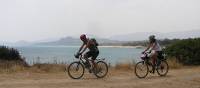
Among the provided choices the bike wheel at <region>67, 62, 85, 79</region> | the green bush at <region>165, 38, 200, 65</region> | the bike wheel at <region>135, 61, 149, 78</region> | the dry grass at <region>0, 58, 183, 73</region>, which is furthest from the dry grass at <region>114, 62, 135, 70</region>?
the bike wheel at <region>67, 62, 85, 79</region>

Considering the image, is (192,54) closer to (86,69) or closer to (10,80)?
(86,69)

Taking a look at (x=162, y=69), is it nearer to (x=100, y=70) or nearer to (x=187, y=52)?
(x=100, y=70)

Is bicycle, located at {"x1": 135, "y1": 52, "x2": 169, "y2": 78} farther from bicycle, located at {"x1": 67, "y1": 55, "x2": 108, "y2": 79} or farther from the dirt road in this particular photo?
bicycle, located at {"x1": 67, "y1": 55, "x2": 108, "y2": 79}

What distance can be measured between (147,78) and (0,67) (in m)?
7.75

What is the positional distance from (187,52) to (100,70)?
934cm

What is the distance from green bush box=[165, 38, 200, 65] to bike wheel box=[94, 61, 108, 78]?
29.1 feet

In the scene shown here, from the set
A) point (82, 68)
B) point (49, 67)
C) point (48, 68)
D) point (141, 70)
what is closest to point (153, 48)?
point (141, 70)

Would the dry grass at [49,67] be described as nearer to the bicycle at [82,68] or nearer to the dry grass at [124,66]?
the dry grass at [124,66]

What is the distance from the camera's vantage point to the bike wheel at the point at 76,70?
18.6 meters

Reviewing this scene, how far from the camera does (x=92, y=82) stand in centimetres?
1745

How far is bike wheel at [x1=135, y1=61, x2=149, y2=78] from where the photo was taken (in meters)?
19.6

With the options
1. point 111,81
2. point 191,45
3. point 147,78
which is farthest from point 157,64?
point 191,45

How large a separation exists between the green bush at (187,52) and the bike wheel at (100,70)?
8.86 meters

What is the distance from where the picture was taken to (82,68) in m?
18.6
